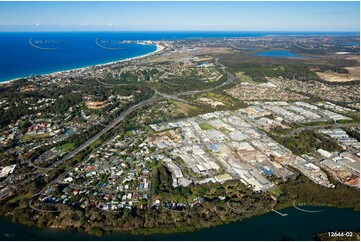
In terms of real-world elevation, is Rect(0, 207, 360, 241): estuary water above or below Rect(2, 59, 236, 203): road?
below

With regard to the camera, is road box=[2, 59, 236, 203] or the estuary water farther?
road box=[2, 59, 236, 203]

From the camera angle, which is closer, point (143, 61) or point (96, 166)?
point (96, 166)

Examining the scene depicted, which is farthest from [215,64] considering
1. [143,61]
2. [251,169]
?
[251,169]

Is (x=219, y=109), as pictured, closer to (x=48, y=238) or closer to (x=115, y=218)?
(x=115, y=218)

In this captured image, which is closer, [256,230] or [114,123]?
[256,230]

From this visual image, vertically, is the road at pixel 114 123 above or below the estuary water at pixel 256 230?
above

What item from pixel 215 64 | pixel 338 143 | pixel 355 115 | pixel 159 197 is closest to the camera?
pixel 159 197

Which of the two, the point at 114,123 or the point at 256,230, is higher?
the point at 114,123

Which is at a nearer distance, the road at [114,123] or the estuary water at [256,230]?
the estuary water at [256,230]
